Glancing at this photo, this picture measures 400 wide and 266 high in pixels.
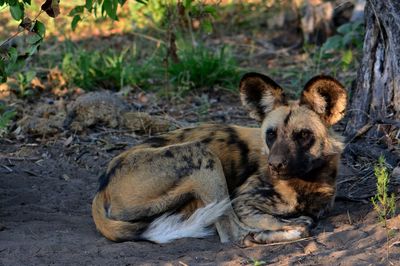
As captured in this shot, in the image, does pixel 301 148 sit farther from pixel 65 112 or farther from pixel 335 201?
pixel 65 112

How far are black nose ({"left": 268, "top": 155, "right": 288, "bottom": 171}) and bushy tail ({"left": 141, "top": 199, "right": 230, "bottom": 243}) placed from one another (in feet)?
1.19

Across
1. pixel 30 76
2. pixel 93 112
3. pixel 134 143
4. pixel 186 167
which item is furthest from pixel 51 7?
pixel 30 76

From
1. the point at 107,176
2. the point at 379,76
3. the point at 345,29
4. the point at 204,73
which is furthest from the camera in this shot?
the point at 345,29

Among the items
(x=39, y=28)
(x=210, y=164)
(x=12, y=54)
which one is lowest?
(x=210, y=164)

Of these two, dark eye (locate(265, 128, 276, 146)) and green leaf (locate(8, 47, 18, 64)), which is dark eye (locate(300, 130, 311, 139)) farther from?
green leaf (locate(8, 47, 18, 64))

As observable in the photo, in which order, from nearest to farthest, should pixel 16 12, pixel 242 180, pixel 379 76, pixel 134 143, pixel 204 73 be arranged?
pixel 16 12 < pixel 242 180 < pixel 379 76 < pixel 134 143 < pixel 204 73

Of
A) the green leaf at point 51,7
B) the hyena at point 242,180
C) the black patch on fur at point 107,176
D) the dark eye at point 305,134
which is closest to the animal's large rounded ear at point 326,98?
the hyena at point 242,180

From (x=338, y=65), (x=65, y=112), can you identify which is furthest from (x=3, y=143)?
(x=338, y=65)

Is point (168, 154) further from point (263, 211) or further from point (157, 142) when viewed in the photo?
point (263, 211)

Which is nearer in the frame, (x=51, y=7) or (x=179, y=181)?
(x=51, y=7)

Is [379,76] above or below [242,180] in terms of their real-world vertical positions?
above

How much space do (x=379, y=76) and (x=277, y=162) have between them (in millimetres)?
1281

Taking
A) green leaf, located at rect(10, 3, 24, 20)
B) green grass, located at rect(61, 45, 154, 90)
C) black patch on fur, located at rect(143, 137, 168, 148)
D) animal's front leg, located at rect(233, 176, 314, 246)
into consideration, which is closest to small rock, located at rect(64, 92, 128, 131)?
green grass, located at rect(61, 45, 154, 90)

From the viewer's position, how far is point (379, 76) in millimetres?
4746
